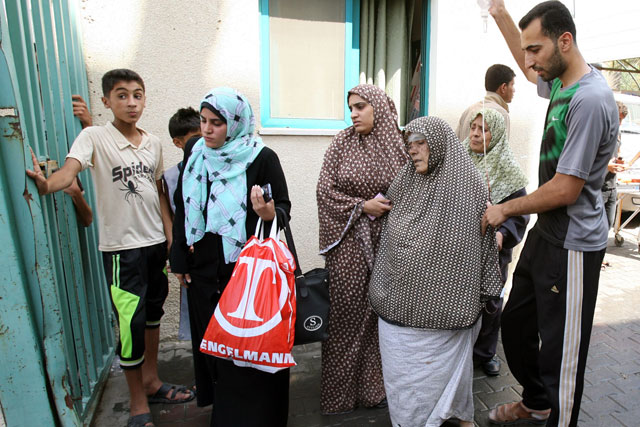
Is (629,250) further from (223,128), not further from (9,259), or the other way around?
(9,259)

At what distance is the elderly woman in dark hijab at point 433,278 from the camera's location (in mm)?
2070

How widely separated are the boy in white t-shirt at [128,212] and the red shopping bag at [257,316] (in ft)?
2.29

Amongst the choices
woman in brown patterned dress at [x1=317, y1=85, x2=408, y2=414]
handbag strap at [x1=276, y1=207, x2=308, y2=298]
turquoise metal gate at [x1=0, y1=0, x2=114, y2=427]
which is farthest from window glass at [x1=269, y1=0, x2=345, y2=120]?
handbag strap at [x1=276, y1=207, x2=308, y2=298]

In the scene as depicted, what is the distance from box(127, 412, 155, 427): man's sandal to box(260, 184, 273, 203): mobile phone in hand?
1521mm

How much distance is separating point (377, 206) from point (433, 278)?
0.57 meters

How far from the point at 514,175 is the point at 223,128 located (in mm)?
1767

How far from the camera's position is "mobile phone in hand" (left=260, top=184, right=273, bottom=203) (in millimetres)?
2145

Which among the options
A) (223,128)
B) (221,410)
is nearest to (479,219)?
(223,128)

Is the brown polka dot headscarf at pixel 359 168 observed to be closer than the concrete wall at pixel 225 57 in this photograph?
Yes

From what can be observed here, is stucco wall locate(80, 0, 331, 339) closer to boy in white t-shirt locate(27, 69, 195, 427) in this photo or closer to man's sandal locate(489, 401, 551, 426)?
boy in white t-shirt locate(27, 69, 195, 427)

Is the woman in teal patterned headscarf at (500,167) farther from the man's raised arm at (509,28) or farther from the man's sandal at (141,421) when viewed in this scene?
the man's sandal at (141,421)

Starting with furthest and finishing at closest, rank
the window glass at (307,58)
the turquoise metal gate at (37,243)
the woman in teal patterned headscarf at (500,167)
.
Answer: the window glass at (307,58)
the woman in teal patterned headscarf at (500,167)
the turquoise metal gate at (37,243)

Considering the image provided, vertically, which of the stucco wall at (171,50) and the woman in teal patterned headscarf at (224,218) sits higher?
the stucco wall at (171,50)

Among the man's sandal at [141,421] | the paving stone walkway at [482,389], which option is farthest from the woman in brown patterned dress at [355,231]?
the man's sandal at [141,421]
